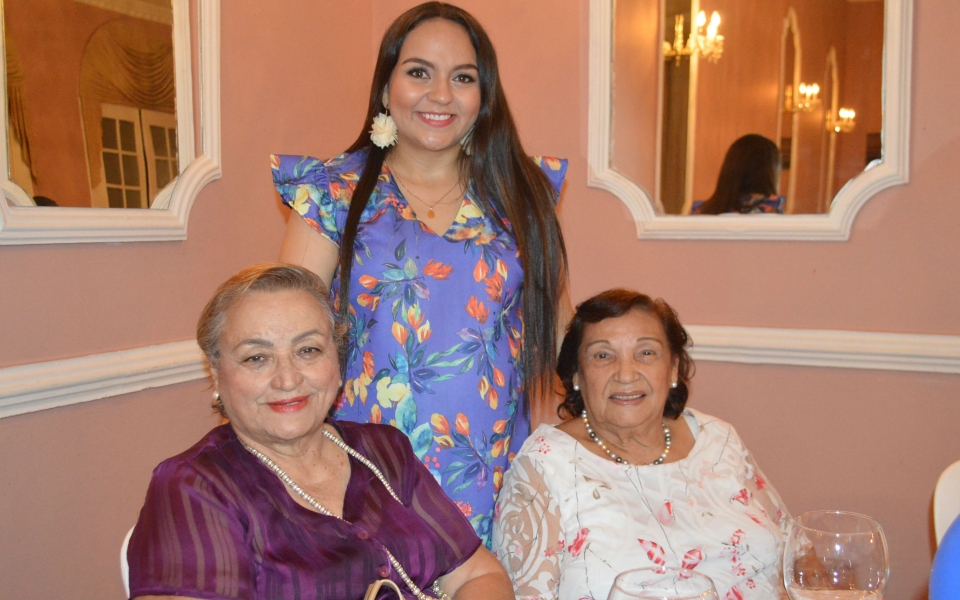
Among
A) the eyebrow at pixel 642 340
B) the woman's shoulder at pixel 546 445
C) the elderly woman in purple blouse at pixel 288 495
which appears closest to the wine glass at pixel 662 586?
the elderly woman in purple blouse at pixel 288 495

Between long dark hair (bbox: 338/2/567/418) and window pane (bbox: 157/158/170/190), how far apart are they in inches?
28.6

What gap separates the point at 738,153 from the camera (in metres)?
3.06

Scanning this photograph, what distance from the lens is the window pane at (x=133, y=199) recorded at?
242 cm

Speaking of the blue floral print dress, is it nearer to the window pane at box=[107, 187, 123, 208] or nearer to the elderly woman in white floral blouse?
the elderly woman in white floral blouse

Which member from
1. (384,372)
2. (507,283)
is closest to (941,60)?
(507,283)

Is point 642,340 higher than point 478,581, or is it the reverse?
point 642,340

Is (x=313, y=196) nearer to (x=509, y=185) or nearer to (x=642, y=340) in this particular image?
(x=509, y=185)

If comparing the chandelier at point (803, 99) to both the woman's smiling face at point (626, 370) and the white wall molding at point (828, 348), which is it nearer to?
the white wall molding at point (828, 348)

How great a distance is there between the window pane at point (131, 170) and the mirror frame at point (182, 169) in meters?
0.08

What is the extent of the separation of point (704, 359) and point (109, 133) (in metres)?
2.05

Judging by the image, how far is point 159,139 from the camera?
2533mm

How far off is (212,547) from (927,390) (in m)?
2.39

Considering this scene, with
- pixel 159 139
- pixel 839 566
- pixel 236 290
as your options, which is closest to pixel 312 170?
pixel 236 290

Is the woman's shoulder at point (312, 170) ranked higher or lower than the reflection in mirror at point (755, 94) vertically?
lower
